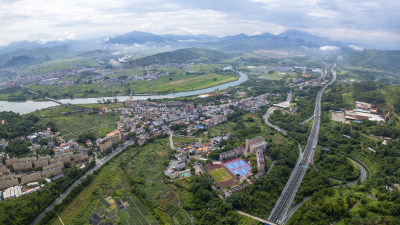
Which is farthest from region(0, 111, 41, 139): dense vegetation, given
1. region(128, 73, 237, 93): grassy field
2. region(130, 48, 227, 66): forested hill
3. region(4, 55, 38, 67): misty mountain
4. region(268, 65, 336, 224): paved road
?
region(4, 55, 38, 67): misty mountain

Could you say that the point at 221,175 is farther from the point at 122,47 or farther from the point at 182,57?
the point at 122,47

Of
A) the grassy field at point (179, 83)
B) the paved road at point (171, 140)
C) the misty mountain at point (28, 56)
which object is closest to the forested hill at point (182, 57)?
the grassy field at point (179, 83)

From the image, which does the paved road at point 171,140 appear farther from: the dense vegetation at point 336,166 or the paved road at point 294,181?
the dense vegetation at point 336,166

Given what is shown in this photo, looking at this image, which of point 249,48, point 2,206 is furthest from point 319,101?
point 249,48

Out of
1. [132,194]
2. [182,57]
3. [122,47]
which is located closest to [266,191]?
[132,194]

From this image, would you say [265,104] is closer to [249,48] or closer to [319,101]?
[319,101]

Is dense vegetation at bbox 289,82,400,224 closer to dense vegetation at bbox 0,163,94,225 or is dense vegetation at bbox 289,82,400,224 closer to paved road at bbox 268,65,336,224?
paved road at bbox 268,65,336,224
